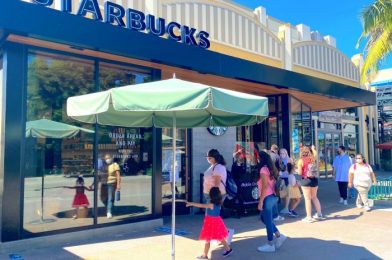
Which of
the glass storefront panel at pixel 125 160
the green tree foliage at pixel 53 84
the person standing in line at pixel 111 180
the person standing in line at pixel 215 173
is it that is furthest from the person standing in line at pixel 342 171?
the green tree foliage at pixel 53 84

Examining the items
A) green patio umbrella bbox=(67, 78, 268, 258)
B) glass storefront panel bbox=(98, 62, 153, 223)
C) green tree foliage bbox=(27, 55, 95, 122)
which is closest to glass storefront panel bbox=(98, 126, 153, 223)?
glass storefront panel bbox=(98, 62, 153, 223)

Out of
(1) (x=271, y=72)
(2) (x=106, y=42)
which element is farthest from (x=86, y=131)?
(1) (x=271, y=72)

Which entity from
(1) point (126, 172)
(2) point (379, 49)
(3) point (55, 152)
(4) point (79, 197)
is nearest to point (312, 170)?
(1) point (126, 172)

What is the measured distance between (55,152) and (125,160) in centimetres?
150

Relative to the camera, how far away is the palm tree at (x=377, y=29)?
10.3 meters

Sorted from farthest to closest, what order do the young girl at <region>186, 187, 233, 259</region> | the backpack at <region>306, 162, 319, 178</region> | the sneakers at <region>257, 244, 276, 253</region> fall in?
the backpack at <region>306, 162, 319, 178</region>, the sneakers at <region>257, 244, 276, 253</region>, the young girl at <region>186, 187, 233, 259</region>

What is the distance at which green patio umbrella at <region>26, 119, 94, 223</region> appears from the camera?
635cm

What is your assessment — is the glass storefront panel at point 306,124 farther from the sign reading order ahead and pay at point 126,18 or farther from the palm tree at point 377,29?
the sign reading order ahead and pay at point 126,18

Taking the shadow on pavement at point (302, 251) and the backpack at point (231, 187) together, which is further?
the backpack at point (231, 187)

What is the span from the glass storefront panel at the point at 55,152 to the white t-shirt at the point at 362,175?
23.4ft

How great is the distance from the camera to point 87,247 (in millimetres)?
6234

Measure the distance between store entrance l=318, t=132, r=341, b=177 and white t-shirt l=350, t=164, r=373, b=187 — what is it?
35.9ft

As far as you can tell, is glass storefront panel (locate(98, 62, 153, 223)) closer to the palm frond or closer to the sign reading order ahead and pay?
the sign reading order ahead and pay

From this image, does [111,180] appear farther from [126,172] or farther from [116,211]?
[116,211]
